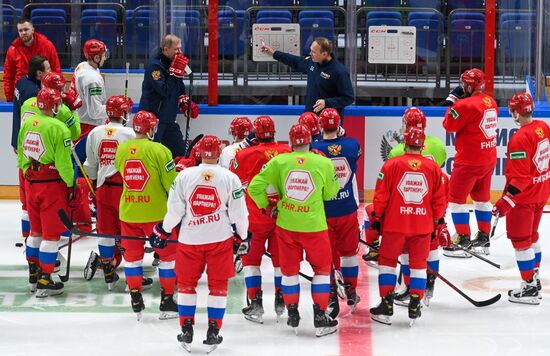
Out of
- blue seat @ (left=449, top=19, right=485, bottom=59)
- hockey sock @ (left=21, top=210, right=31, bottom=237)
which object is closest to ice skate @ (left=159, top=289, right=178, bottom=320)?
hockey sock @ (left=21, top=210, right=31, bottom=237)

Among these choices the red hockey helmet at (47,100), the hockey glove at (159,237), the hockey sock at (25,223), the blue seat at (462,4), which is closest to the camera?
the hockey glove at (159,237)

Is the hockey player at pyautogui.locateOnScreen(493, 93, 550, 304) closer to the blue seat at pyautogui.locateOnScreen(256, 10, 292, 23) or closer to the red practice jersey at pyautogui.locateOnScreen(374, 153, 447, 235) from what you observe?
the red practice jersey at pyautogui.locateOnScreen(374, 153, 447, 235)

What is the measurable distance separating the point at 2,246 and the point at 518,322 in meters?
4.39

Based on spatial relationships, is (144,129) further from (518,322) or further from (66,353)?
(518,322)

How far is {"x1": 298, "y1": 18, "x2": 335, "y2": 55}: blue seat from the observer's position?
1021 centimetres

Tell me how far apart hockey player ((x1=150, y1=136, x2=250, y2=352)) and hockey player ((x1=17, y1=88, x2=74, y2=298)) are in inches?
55.4

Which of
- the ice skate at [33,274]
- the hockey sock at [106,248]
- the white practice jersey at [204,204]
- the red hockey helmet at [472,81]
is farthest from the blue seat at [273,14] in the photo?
the white practice jersey at [204,204]

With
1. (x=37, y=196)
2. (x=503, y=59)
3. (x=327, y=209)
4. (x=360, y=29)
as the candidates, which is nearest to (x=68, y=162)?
(x=37, y=196)

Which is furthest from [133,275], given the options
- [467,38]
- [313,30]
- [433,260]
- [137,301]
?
[467,38]

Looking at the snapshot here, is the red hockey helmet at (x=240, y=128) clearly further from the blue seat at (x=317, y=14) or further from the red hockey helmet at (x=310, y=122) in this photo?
the blue seat at (x=317, y=14)

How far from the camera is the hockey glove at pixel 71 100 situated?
7879 mm

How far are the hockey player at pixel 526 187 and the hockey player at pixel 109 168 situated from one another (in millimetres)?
2546

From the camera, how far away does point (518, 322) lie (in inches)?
251

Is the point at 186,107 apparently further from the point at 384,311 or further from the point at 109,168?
the point at 384,311
